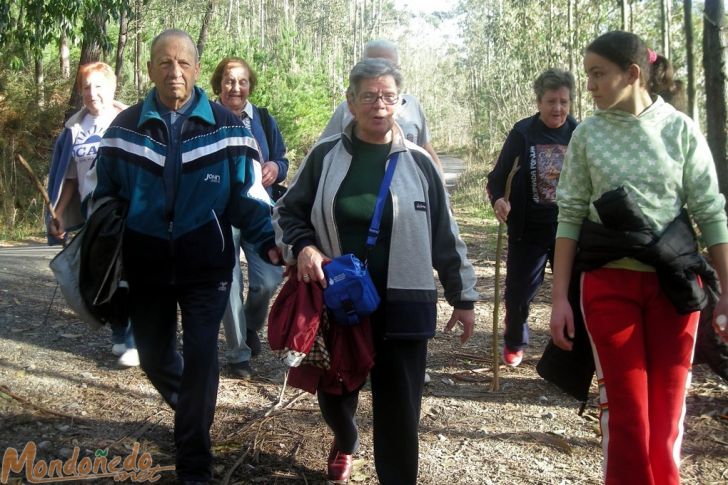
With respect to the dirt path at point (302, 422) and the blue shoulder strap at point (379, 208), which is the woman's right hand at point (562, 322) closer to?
the blue shoulder strap at point (379, 208)

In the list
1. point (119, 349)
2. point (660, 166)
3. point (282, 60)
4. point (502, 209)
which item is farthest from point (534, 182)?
point (282, 60)

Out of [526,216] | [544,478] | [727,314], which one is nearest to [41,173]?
[526,216]

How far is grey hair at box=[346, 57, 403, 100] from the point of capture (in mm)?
3117

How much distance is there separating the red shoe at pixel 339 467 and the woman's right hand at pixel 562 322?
1.28 metres

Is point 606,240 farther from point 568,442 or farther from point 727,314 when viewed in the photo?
point 568,442

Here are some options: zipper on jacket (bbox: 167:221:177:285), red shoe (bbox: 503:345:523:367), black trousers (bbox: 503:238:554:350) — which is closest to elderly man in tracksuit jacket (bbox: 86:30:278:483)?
zipper on jacket (bbox: 167:221:177:285)

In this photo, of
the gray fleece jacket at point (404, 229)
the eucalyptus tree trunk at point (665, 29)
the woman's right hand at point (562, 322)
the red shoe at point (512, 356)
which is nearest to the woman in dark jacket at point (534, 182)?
the red shoe at point (512, 356)

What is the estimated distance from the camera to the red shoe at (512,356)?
5.47 meters

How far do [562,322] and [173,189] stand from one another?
71.2 inches

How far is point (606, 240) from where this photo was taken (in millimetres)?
2764

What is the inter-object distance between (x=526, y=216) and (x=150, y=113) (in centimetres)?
264

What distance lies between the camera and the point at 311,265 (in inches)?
119

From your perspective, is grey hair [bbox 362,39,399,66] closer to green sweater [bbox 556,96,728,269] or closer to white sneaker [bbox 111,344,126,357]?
green sweater [bbox 556,96,728,269]

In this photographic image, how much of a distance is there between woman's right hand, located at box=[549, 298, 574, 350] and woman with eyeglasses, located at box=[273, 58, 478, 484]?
369mm
